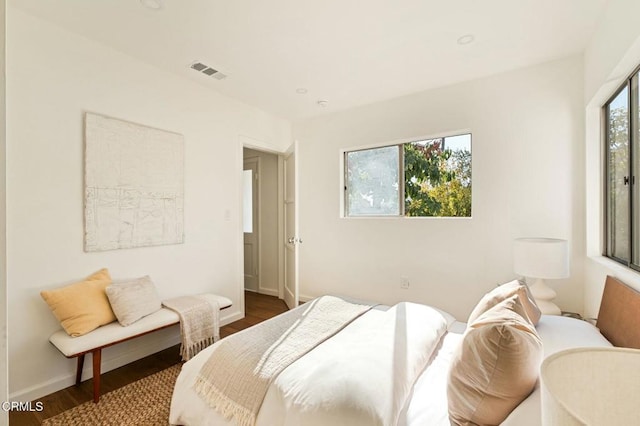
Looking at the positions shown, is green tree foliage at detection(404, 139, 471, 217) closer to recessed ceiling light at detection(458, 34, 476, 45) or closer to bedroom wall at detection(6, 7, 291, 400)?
recessed ceiling light at detection(458, 34, 476, 45)

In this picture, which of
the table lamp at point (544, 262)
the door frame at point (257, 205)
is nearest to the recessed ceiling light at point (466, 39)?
the table lamp at point (544, 262)

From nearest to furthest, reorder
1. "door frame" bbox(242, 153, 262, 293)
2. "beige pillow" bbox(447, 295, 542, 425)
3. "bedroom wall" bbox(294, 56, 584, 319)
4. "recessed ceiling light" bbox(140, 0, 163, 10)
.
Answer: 1. "beige pillow" bbox(447, 295, 542, 425)
2. "recessed ceiling light" bbox(140, 0, 163, 10)
3. "bedroom wall" bbox(294, 56, 584, 319)
4. "door frame" bbox(242, 153, 262, 293)

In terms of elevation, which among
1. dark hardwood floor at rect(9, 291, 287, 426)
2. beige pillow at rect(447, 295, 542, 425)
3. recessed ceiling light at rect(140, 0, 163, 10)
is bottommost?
dark hardwood floor at rect(9, 291, 287, 426)

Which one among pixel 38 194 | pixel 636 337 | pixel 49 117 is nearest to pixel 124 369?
pixel 38 194

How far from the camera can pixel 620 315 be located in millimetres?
1474

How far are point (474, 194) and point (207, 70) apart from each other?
9.45 feet

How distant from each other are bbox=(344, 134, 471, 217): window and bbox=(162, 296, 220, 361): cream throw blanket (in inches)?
82.1

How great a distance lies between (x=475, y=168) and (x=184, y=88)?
304 cm

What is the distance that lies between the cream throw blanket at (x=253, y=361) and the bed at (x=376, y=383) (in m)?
0.04

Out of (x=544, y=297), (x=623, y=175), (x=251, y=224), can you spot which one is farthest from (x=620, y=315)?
(x=251, y=224)

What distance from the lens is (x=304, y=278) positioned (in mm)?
4238

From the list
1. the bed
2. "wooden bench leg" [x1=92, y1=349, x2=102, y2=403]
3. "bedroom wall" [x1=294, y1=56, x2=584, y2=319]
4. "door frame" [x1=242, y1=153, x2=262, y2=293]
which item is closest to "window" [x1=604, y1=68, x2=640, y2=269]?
"bedroom wall" [x1=294, y1=56, x2=584, y2=319]

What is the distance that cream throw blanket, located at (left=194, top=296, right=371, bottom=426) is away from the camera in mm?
1364

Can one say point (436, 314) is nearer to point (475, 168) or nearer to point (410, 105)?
point (475, 168)
